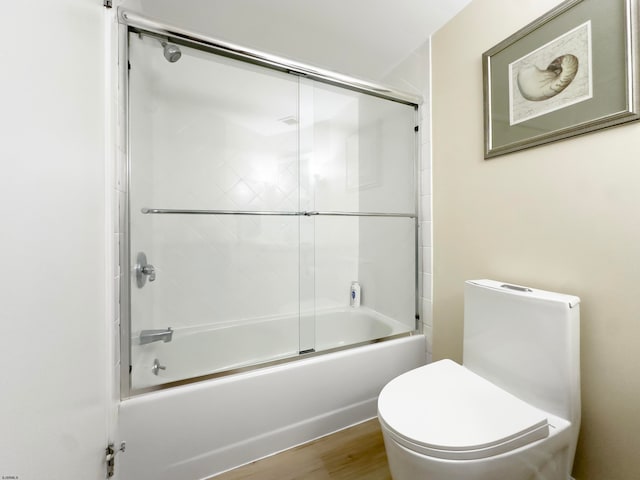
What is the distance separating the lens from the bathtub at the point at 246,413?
3.42 ft

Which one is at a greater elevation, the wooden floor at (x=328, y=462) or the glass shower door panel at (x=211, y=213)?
the glass shower door panel at (x=211, y=213)

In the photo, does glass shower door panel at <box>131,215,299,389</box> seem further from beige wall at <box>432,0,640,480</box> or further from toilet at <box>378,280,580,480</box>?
beige wall at <box>432,0,640,480</box>

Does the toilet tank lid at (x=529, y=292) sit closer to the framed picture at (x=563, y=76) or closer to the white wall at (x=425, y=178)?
the white wall at (x=425, y=178)

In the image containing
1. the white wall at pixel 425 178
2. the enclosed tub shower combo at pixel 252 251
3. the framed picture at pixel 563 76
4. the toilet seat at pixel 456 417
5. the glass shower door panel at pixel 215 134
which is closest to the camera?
the toilet seat at pixel 456 417

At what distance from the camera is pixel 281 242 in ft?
6.26

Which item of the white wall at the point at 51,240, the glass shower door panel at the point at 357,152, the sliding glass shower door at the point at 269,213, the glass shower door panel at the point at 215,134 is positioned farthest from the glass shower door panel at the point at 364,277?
the white wall at the point at 51,240

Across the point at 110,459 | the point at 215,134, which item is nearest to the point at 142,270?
the point at 110,459

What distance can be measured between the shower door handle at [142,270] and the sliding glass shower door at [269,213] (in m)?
0.10

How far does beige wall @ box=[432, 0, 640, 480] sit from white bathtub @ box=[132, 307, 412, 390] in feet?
1.66

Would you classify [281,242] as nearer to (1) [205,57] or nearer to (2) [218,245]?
(2) [218,245]

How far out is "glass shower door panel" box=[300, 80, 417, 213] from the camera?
68.4 inches

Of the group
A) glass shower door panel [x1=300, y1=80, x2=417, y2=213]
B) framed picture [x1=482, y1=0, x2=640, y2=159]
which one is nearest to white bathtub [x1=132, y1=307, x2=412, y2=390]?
glass shower door panel [x1=300, y1=80, x2=417, y2=213]

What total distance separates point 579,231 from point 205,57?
1.79 m

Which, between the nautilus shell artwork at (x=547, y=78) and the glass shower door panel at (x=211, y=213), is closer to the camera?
the nautilus shell artwork at (x=547, y=78)
